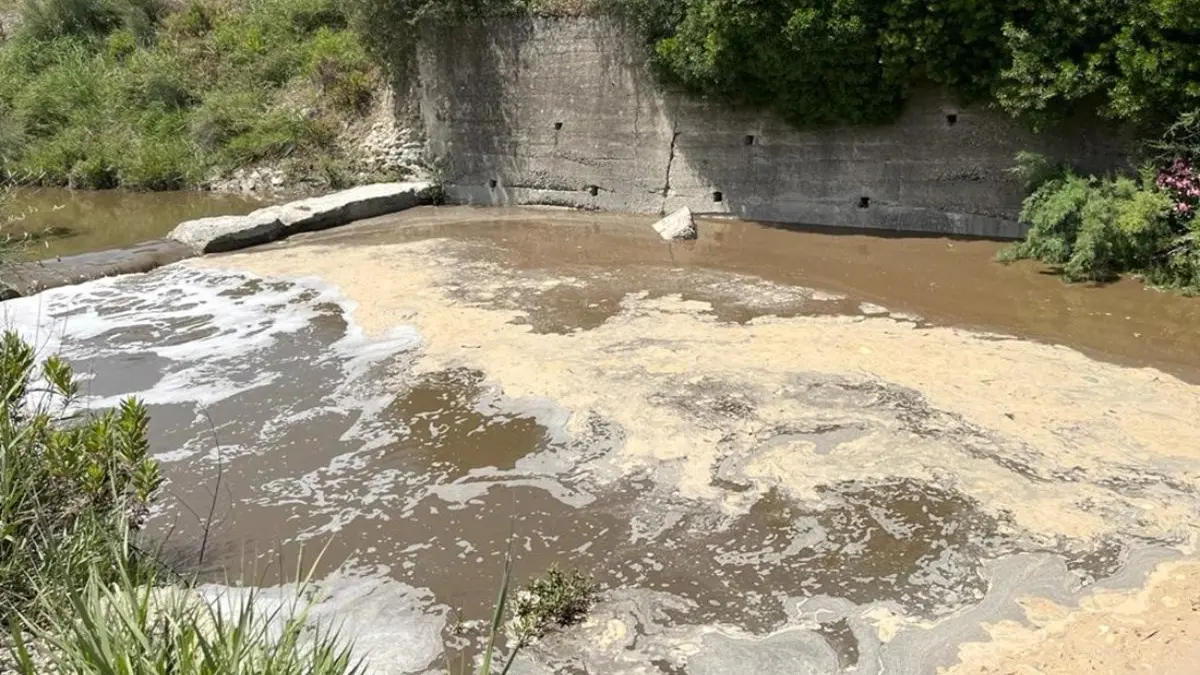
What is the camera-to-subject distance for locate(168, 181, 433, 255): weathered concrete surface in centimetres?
1164

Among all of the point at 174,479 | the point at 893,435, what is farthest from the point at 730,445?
the point at 174,479

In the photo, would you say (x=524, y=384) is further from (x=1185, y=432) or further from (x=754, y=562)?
(x=1185, y=432)

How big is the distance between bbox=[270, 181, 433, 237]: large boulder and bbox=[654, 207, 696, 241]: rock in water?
4.36 meters

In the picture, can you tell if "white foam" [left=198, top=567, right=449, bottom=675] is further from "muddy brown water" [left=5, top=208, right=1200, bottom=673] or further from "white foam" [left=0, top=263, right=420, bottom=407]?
"white foam" [left=0, top=263, right=420, bottom=407]

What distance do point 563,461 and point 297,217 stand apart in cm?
829

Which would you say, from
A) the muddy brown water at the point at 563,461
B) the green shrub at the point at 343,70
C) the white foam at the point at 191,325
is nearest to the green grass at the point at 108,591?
the muddy brown water at the point at 563,461

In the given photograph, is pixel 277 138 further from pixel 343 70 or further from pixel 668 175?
pixel 668 175

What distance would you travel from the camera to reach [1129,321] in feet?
25.0

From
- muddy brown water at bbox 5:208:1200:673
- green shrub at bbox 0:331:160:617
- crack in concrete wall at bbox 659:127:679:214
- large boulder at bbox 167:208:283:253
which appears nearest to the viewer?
green shrub at bbox 0:331:160:617

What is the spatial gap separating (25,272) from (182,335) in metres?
2.86

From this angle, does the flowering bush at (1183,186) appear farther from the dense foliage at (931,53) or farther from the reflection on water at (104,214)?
the reflection on water at (104,214)

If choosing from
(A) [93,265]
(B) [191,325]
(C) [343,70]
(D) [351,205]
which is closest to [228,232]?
(A) [93,265]

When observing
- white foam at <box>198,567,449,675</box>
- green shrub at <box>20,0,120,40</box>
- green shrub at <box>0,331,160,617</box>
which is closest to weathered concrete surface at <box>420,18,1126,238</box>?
white foam at <box>198,567,449,675</box>

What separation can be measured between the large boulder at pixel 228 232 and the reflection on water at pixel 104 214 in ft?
3.48
